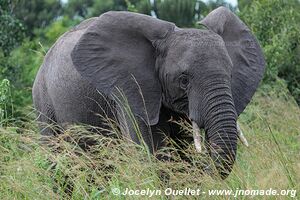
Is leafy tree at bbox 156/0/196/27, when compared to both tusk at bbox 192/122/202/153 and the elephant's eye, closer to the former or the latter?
the elephant's eye

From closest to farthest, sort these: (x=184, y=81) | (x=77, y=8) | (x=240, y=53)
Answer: (x=184, y=81) → (x=240, y=53) → (x=77, y=8)

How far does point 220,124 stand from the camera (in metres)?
5.00

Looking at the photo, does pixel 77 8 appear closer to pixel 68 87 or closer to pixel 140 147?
pixel 68 87

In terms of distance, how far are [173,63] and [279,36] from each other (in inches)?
209

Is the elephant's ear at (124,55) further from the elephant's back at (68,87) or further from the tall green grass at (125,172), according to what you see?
the tall green grass at (125,172)

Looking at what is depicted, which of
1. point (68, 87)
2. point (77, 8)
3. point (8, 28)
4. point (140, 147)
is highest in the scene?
point (140, 147)

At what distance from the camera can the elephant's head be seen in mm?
5242

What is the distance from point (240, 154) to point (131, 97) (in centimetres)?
119

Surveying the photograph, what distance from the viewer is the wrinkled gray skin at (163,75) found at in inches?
203

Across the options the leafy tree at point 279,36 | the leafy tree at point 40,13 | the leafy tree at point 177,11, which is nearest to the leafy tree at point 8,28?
the leafy tree at point 279,36

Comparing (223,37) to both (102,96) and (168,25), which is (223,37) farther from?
(102,96)

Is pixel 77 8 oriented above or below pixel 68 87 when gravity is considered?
below

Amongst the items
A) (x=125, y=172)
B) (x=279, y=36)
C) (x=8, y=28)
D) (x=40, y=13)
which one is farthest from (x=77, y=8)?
(x=125, y=172)

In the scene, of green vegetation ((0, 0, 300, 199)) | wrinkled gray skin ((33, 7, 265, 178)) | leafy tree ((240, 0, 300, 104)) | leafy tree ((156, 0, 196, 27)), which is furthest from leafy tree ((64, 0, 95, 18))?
wrinkled gray skin ((33, 7, 265, 178))
